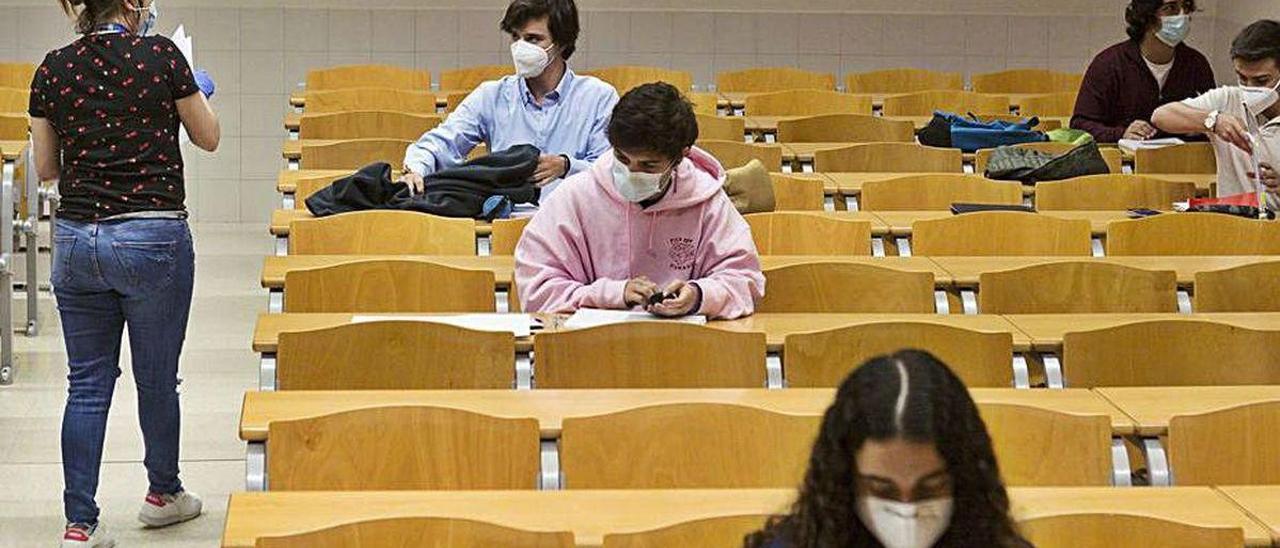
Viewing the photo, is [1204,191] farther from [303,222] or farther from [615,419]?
[615,419]

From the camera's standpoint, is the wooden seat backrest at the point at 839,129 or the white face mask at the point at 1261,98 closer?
the white face mask at the point at 1261,98

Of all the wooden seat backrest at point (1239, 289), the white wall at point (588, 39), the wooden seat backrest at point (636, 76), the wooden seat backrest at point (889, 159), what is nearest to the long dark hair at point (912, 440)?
the wooden seat backrest at point (1239, 289)

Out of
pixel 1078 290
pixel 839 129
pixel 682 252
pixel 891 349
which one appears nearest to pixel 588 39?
pixel 839 129

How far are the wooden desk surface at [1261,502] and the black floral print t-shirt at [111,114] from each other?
252 cm

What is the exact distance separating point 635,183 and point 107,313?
129 centimetres

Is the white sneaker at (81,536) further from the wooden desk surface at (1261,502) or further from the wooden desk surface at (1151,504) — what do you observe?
the wooden desk surface at (1261,502)

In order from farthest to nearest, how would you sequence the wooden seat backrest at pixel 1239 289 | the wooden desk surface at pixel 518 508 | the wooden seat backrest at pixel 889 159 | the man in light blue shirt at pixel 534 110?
1. the wooden seat backrest at pixel 889 159
2. the man in light blue shirt at pixel 534 110
3. the wooden seat backrest at pixel 1239 289
4. the wooden desk surface at pixel 518 508

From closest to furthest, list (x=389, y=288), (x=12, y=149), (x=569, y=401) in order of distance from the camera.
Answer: (x=569, y=401), (x=389, y=288), (x=12, y=149)

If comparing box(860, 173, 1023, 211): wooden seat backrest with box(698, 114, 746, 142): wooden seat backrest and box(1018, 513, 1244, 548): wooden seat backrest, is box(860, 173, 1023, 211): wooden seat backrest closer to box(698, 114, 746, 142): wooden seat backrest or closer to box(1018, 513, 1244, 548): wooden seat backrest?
box(698, 114, 746, 142): wooden seat backrest

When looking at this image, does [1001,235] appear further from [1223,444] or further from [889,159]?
[1223,444]

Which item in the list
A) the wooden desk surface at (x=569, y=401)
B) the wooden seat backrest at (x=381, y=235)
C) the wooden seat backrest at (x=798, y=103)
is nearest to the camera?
the wooden desk surface at (x=569, y=401)

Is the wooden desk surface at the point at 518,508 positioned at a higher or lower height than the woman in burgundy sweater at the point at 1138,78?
lower

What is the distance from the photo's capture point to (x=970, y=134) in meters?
→ 7.66

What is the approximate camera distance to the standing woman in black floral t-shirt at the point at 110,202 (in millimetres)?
4395
